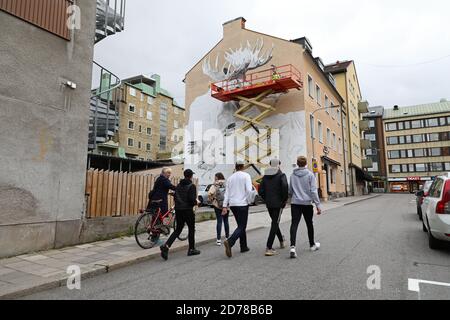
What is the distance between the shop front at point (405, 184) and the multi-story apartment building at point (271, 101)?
128 ft

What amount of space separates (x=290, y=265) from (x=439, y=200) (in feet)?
10.0

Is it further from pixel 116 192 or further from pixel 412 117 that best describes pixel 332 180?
pixel 412 117

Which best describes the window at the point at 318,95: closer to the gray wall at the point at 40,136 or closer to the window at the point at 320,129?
the window at the point at 320,129

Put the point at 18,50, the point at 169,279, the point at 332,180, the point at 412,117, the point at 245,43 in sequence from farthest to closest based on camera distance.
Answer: the point at 412,117 < the point at 332,180 < the point at 245,43 < the point at 18,50 < the point at 169,279

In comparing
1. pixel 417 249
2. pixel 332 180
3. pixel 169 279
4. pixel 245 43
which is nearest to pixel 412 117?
pixel 332 180

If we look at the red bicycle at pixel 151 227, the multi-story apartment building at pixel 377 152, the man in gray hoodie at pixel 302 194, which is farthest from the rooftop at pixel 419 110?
the red bicycle at pixel 151 227

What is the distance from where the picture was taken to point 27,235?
5.84 m

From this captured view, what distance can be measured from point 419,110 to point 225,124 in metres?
59.2

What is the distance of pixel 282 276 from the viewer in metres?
4.46

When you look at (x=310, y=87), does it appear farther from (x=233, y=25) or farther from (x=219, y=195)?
(x=219, y=195)

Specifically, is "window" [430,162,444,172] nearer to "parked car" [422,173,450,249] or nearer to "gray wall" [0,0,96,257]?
"parked car" [422,173,450,249]

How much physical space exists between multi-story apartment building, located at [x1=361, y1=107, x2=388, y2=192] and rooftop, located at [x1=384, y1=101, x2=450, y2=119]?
2.18m

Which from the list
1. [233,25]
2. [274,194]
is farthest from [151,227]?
[233,25]

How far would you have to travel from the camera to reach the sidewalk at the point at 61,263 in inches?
164
